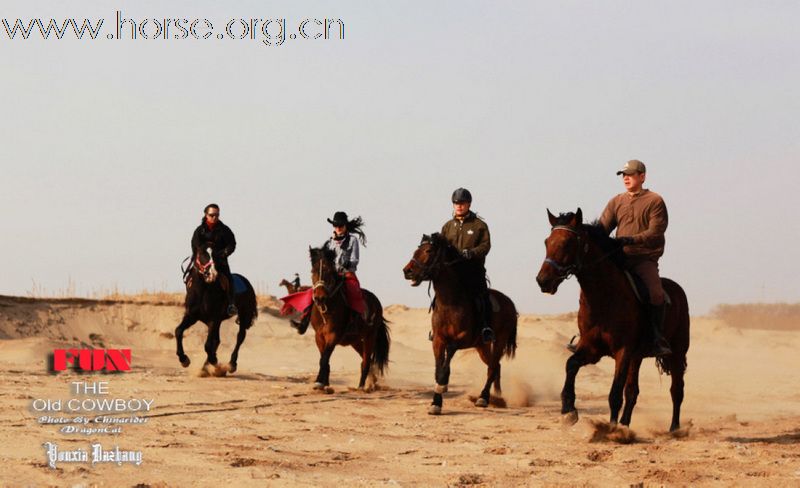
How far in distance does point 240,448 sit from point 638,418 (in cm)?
557

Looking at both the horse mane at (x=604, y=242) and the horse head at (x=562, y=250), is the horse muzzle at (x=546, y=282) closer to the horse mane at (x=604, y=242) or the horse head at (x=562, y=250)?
the horse head at (x=562, y=250)

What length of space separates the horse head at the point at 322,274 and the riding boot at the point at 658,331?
18.8 feet

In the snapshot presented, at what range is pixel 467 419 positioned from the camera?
1353 centimetres

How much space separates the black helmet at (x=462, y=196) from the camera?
14.8m

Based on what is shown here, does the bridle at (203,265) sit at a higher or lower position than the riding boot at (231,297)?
higher

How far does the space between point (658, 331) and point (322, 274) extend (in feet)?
19.2

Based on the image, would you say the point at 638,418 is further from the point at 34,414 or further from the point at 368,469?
the point at 34,414

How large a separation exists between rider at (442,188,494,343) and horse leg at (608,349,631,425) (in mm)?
3147

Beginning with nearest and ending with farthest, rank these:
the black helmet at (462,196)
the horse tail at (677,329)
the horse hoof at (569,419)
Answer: the horse hoof at (569,419), the horse tail at (677,329), the black helmet at (462,196)

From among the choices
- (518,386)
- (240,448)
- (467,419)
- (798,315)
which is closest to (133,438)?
(240,448)

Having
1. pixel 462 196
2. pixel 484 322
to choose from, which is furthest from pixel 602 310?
pixel 462 196

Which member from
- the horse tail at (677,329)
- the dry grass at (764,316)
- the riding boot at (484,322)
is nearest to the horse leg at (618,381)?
the horse tail at (677,329)

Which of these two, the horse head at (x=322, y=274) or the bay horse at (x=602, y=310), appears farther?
the horse head at (x=322, y=274)

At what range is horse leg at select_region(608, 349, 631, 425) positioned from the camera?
11.4 metres
